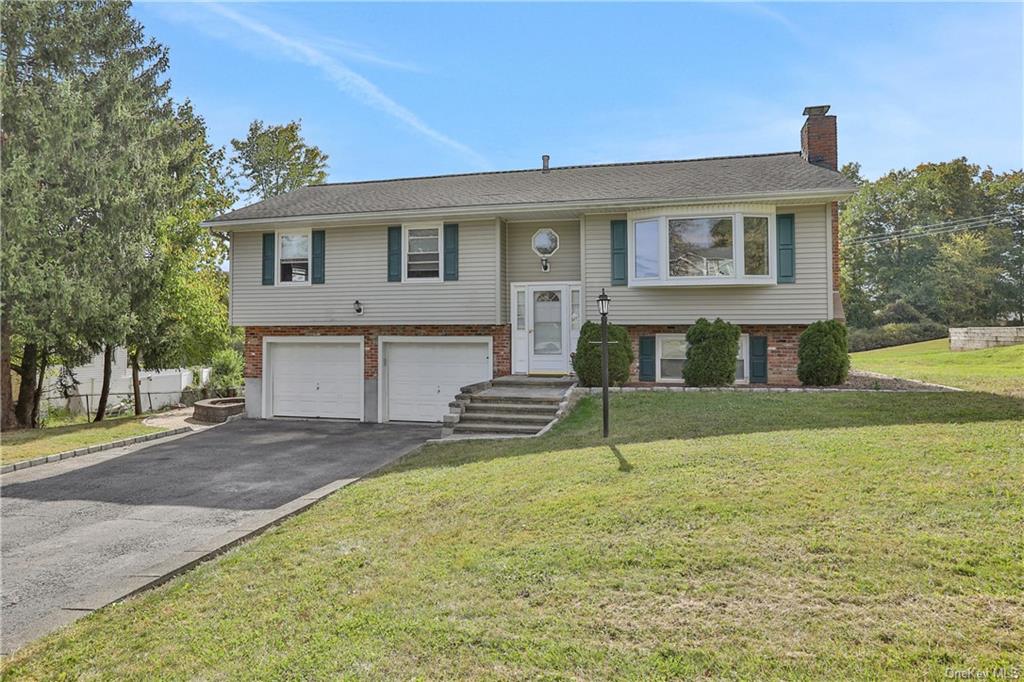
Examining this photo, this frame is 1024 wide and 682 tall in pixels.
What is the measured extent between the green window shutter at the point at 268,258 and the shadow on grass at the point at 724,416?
24.8 feet

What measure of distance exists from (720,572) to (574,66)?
1145cm

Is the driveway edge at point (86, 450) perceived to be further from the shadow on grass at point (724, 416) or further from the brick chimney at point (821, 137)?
the brick chimney at point (821, 137)

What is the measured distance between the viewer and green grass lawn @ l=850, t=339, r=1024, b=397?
12.0m

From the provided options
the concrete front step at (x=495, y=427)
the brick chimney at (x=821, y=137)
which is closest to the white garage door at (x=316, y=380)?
the concrete front step at (x=495, y=427)

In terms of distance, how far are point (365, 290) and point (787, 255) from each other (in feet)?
30.8

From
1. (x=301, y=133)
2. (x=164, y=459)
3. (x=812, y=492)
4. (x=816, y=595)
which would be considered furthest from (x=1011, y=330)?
(x=301, y=133)

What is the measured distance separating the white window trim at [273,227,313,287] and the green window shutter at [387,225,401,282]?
2072 millimetres

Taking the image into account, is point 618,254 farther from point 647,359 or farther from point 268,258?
point 268,258

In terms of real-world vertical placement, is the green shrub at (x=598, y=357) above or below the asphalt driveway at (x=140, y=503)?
above

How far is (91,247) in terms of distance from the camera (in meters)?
13.2

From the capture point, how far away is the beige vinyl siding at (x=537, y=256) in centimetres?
1330

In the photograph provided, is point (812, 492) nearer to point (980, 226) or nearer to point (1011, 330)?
point (1011, 330)

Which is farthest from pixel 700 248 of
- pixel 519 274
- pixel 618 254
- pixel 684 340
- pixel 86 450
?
pixel 86 450

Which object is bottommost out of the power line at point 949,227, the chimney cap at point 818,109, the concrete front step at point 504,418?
the concrete front step at point 504,418
